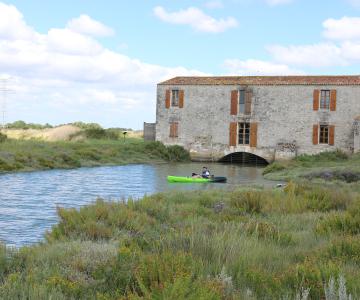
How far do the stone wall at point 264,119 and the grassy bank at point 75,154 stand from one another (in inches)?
63.1

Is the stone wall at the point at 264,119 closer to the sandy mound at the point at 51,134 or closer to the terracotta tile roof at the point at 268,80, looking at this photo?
the terracotta tile roof at the point at 268,80

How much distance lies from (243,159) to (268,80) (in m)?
6.01

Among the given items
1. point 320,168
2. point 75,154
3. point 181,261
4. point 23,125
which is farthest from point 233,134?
point 23,125

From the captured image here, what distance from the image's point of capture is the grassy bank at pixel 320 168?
25438 mm

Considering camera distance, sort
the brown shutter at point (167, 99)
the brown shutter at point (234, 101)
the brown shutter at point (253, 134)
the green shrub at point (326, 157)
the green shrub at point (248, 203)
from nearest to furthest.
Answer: the green shrub at point (248, 203), the green shrub at point (326, 157), the brown shutter at point (253, 134), the brown shutter at point (234, 101), the brown shutter at point (167, 99)

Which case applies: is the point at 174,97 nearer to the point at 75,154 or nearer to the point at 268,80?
the point at 268,80

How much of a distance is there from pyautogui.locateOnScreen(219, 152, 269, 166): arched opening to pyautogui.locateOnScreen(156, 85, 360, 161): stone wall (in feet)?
4.50

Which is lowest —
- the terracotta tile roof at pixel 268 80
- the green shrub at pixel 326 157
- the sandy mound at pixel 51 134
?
the green shrub at pixel 326 157

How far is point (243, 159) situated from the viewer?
40.8m

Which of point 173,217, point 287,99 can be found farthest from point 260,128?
point 173,217

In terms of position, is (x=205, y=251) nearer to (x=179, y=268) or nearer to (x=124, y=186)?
(x=179, y=268)

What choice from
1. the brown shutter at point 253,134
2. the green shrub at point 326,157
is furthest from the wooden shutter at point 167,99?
the green shrub at point 326,157

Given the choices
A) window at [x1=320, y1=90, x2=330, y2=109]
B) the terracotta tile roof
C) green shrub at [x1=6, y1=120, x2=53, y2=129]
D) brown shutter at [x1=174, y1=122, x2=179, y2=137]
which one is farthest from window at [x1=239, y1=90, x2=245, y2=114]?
green shrub at [x1=6, y1=120, x2=53, y2=129]

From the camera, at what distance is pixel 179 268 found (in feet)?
17.6
